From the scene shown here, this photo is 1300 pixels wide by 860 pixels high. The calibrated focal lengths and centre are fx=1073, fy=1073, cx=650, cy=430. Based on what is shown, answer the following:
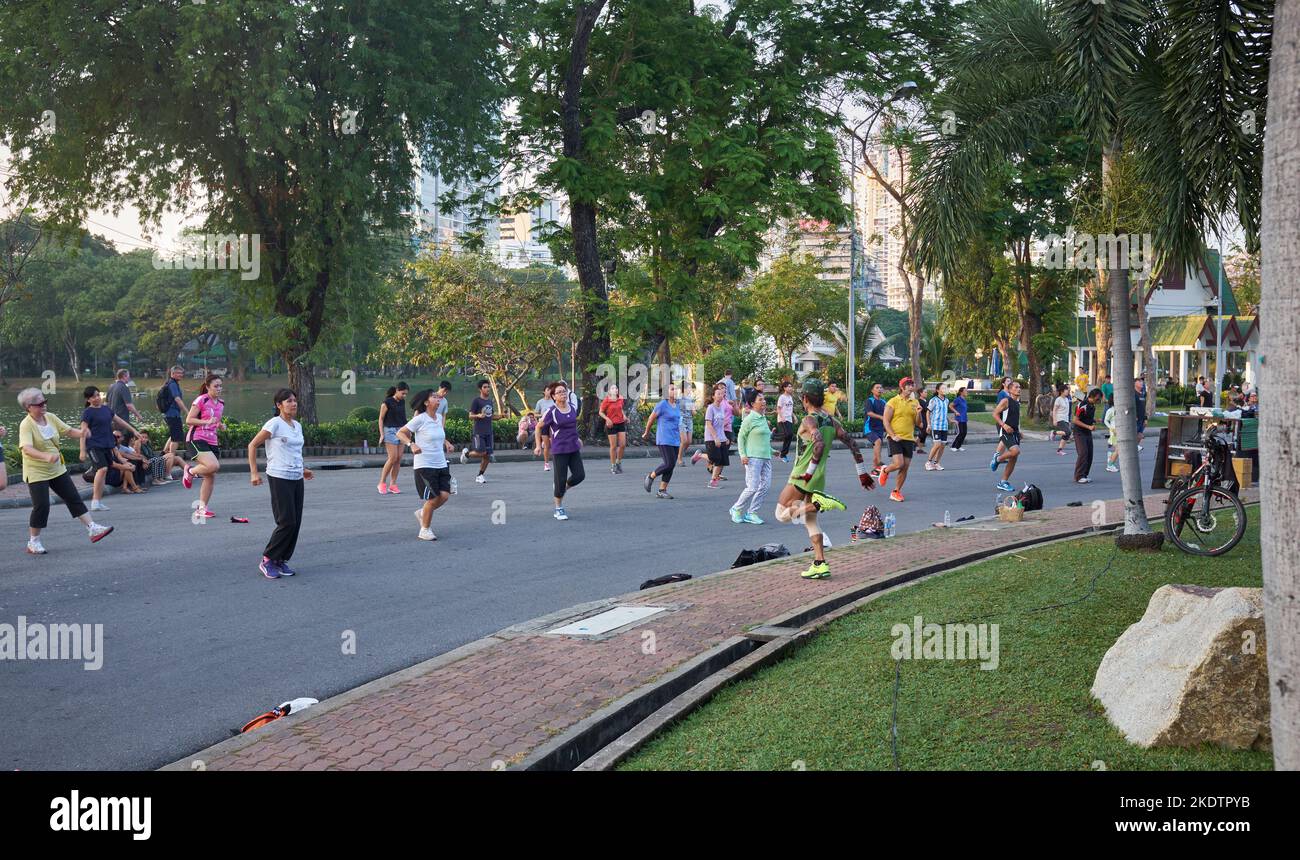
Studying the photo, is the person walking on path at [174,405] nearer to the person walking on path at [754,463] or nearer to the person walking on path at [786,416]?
the person walking on path at [754,463]

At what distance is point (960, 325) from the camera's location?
145 feet

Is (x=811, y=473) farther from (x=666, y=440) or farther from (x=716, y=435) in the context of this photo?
(x=716, y=435)

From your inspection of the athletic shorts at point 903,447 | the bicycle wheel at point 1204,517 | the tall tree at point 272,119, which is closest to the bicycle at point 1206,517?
the bicycle wheel at point 1204,517

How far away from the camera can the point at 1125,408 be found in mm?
11336

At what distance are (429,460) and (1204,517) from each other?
28.6 ft

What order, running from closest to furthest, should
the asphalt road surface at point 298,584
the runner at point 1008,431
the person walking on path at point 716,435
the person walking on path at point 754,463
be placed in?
the asphalt road surface at point 298,584
the person walking on path at point 754,463
the runner at point 1008,431
the person walking on path at point 716,435

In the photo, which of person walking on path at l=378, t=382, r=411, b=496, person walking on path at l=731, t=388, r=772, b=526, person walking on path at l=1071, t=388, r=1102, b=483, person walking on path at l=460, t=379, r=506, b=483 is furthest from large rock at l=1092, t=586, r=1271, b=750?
person walking on path at l=460, t=379, r=506, b=483

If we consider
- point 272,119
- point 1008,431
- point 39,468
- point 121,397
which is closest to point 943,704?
point 39,468

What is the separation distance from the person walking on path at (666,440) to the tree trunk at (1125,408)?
756 centimetres

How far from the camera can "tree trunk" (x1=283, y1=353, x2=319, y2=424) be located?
1053 inches

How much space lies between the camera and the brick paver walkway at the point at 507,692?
5.35m

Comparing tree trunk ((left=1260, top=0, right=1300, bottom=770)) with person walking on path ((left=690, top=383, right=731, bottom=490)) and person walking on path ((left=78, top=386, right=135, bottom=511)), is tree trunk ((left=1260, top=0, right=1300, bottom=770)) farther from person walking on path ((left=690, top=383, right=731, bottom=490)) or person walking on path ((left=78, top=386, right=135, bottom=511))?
person walking on path ((left=78, top=386, right=135, bottom=511))

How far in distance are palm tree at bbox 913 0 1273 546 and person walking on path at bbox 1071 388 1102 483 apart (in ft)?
24.2

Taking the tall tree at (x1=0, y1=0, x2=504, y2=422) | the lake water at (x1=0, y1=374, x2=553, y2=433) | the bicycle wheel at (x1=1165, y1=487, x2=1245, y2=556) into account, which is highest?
the tall tree at (x1=0, y1=0, x2=504, y2=422)
